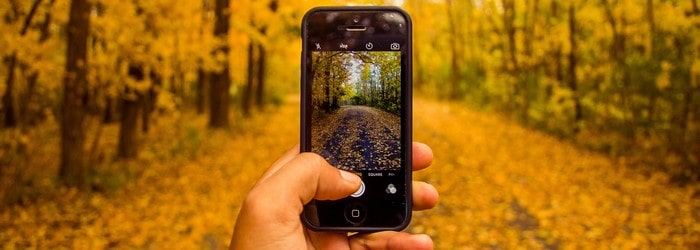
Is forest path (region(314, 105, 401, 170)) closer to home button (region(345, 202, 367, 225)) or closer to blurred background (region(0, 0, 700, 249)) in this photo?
home button (region(345, 202, 367, 225))

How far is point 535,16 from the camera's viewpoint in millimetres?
18141

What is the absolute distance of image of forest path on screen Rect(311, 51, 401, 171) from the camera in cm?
261

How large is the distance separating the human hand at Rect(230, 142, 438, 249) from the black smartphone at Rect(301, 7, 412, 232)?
0.09m

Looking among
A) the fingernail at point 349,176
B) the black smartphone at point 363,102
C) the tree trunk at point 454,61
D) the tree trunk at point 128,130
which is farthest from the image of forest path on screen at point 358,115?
the tree trunk at point 454,61

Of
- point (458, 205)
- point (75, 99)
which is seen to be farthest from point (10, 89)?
point (458, 205)

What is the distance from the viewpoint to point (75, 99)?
9.67 metres

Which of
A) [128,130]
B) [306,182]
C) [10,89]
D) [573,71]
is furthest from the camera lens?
[573,71]

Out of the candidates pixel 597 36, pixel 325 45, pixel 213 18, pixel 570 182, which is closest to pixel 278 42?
pixel 213 18

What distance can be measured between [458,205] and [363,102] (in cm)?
690

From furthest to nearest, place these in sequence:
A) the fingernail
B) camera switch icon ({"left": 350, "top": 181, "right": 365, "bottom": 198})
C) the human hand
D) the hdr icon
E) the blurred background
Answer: the blurred background
the hdr icon
camera switch icon ({"left": 350, "top": 181, "right": 365, "bottom": 198})
the fingernail
the human hand

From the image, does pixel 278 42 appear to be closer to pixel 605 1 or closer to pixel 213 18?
pixel 213 18

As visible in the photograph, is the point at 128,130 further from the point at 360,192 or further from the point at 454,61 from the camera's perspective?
the point at 454,61

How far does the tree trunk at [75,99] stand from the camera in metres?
9.49

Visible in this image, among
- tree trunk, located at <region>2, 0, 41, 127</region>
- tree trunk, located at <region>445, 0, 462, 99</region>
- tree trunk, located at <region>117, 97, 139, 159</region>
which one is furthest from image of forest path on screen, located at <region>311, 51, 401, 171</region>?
tree trunk, located at <region>445, 0, 462, 99</region>
